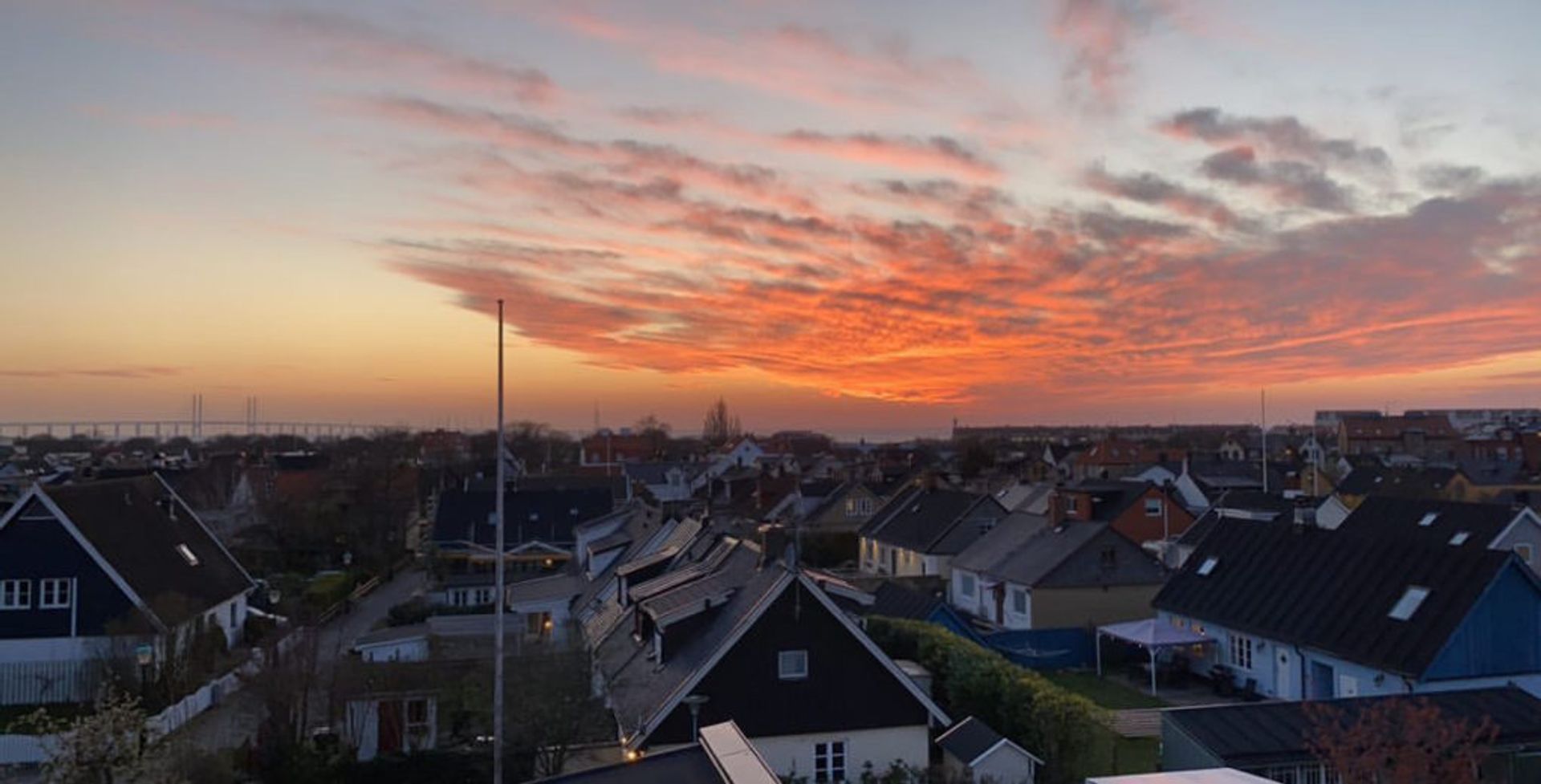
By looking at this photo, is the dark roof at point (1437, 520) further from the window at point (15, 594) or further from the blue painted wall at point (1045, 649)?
the window at point (15, 594)

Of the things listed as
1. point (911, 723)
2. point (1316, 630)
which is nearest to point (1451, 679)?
point (1316, 630)

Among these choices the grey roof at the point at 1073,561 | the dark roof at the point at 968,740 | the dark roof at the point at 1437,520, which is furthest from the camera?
the grey roof at the point at 1073,561

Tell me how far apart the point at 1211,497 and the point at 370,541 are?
50.1 meters

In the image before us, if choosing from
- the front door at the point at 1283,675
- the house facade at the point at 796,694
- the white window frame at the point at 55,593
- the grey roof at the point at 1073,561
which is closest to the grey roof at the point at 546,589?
the white window frame at the point at 55,593

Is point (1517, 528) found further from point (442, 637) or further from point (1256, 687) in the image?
point (442, 637)

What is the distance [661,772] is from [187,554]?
33.7 metres

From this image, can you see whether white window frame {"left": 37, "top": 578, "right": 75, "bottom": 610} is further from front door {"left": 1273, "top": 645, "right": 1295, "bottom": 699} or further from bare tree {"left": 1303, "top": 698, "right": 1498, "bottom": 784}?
front door {"left": 1273, "top": 645, "right": 1295, "bottom": 699}

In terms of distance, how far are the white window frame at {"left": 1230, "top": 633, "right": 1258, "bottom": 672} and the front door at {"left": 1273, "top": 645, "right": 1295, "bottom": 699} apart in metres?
1.04

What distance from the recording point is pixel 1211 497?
66.2 meters

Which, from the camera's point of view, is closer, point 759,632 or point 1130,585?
point 759,632

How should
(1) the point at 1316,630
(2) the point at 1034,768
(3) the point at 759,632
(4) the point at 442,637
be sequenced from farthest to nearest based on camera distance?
(4) the point at 442,637 < (1) the point at 1316,630 < (3) the point at 759,632 < (2) the point at 1034,768

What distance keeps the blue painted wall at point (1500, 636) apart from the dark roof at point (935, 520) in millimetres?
26521

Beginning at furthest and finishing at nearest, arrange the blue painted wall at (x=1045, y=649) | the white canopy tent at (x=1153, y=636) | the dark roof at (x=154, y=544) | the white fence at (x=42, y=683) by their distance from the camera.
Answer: the blue painted wall at (x=1045, y=649), the dark roof at (x=154, y=544), the white canopy tent at (x=1153, y=636), the white fence at (x=42, y=683)

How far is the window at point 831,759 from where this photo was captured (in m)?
20.3
